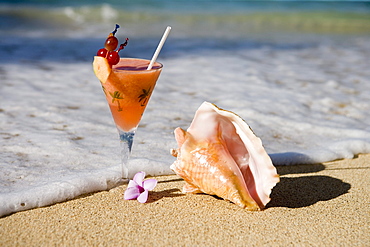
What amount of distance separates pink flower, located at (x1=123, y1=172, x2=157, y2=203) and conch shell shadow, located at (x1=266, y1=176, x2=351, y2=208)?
0.58 metres

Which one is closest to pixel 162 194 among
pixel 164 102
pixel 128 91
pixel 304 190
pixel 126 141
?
pixel 126 141

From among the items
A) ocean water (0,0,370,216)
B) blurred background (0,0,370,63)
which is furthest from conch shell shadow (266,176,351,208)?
blurred background (0,0,370,63)

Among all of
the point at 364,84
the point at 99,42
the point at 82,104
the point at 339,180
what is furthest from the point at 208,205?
the point at 99,42

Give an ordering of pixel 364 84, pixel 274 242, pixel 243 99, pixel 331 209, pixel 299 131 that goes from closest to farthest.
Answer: pixel 274 242 → pixel 331 209 → pixel 299 131 → pixel 243 99 → pixel 364 84

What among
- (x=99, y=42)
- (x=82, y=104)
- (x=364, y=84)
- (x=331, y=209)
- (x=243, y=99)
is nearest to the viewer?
(x=331, y=209)

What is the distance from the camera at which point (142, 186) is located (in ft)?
7.07

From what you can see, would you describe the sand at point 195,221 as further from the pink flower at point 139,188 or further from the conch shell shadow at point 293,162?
the conch shell shadow at point 293,162

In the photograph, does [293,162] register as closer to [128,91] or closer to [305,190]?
[305,190]

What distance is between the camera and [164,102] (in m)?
3.93

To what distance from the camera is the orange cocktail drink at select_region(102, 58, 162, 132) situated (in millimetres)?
1991

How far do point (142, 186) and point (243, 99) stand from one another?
2117mm

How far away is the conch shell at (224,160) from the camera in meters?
1.97

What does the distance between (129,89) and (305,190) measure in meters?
1.07

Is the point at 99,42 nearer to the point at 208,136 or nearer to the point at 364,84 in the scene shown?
the point at 364,84
